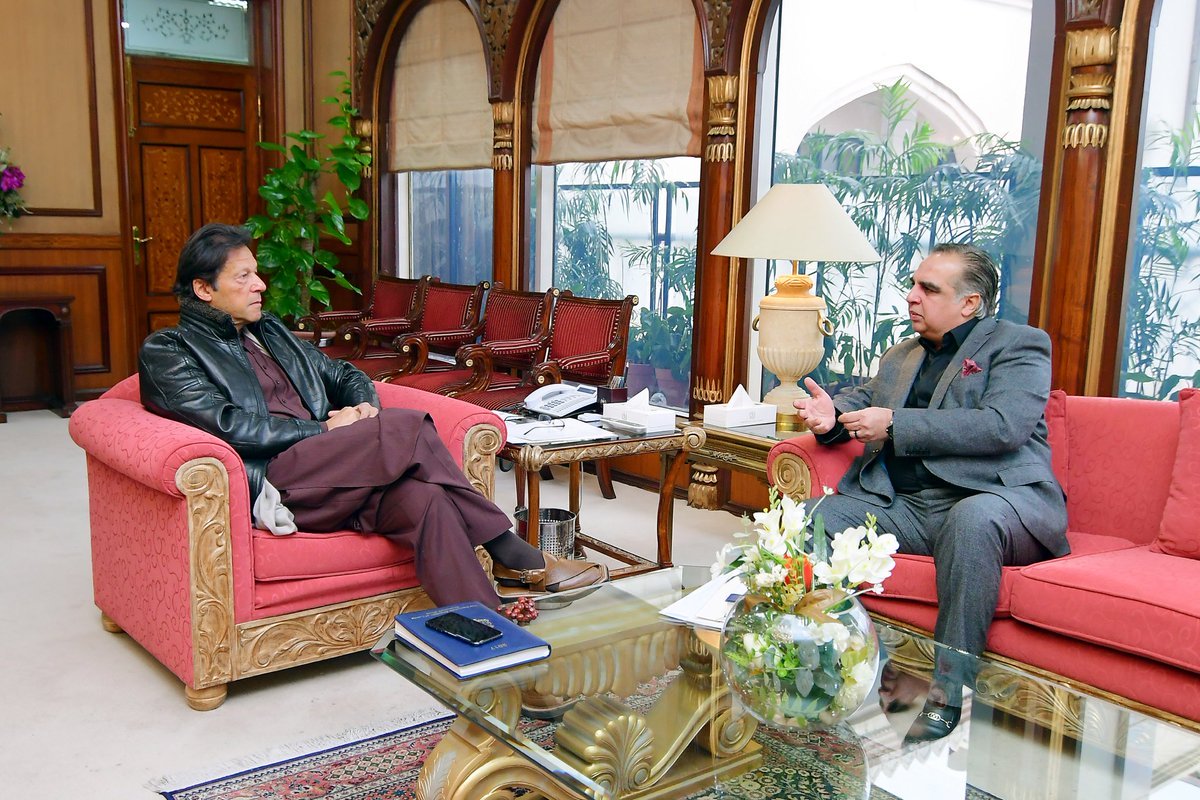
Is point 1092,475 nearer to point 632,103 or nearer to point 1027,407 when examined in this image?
point 1027,407

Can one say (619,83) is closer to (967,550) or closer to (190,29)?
(967,550)

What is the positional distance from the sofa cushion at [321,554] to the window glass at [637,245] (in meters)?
2.47

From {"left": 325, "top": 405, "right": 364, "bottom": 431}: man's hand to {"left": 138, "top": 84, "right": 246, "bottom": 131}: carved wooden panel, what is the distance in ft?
17.0

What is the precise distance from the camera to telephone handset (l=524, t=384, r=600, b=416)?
12.4 feet

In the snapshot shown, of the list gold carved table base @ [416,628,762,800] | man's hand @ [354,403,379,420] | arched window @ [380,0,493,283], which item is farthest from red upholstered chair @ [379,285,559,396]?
gold carved table base @ [416,628,762,800]

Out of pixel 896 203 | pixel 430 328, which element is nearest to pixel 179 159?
pixel 430 328

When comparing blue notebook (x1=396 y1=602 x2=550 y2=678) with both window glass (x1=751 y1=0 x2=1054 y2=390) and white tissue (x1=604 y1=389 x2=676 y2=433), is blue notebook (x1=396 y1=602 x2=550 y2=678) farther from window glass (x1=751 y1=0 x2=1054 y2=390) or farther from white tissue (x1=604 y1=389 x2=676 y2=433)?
window glass (x1=751 y1=0 x2=1054 y2=390)

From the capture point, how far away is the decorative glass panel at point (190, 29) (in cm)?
725

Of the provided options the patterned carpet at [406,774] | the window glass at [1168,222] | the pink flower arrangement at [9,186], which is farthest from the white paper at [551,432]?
the pink flower arrangement at [9,186]

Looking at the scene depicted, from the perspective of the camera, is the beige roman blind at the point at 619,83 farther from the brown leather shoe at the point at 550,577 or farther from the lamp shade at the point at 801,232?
the brown leather shoe at the point at 550,577

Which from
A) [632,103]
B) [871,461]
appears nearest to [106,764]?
[871,461]

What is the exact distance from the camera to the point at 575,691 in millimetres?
1956

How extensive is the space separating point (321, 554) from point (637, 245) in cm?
297

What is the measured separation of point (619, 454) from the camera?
344 centimetres
